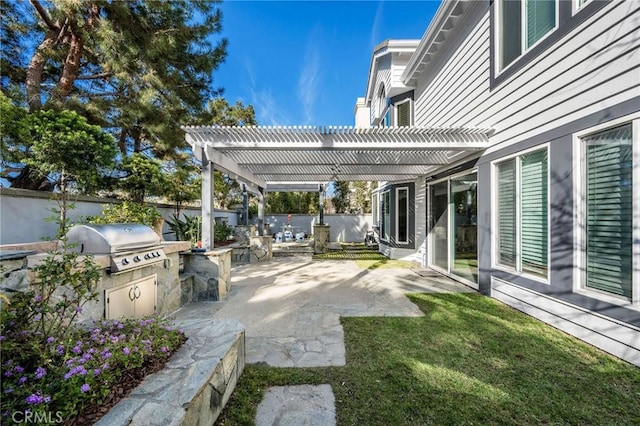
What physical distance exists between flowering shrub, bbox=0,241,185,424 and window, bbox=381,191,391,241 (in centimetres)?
947

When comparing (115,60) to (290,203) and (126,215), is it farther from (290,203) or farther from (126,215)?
(290,203)

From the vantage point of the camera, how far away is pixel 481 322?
12.5 feet

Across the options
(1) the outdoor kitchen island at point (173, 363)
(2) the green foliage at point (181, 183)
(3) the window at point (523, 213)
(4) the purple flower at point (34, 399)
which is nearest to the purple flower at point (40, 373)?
(4) the purple flower at point (34, 399)

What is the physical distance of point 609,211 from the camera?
10.1ft

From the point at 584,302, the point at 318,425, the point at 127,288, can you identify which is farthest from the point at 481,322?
the point at 127,288

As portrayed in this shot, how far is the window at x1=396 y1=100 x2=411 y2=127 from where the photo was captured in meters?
8.98

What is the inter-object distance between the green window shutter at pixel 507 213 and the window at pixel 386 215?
5.59 metres

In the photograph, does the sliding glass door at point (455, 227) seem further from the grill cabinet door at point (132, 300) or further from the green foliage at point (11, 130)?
the green foliage at point (11, 130)

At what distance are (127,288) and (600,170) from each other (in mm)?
5902

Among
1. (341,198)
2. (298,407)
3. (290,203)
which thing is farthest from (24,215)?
(341,198)

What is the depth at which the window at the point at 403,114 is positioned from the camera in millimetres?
8977

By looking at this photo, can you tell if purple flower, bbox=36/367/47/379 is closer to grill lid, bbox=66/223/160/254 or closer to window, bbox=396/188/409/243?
grill lid, bbox=66/223/160/254

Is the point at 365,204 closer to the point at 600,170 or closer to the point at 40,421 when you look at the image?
the point at 600,170

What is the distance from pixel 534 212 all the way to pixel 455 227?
2292 millimetres
